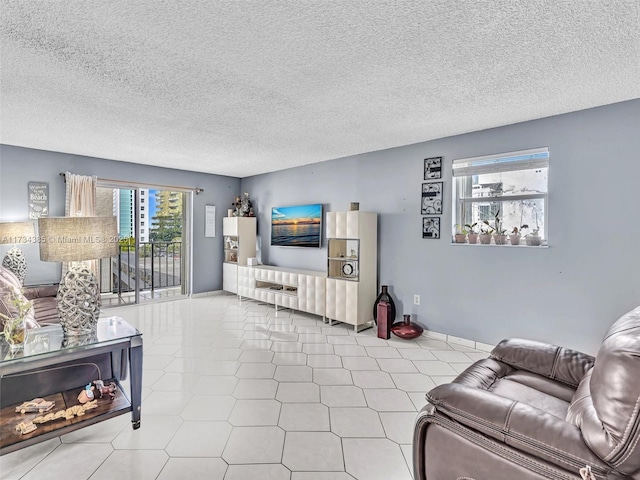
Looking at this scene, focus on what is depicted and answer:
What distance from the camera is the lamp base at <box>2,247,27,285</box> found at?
379 centimetres

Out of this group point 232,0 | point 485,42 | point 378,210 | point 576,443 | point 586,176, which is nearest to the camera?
point 576,443

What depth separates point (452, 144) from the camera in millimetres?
3678

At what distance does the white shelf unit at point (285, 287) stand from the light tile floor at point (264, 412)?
616 mm

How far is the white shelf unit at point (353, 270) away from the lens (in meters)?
4.11

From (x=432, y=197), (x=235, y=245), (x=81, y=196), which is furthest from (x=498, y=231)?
A: (x=81, y=196)

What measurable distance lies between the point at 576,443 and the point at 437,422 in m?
0.47

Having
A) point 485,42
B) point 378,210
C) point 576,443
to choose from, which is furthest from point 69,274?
point 378,210

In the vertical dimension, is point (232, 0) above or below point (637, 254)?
above

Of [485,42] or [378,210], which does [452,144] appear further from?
[485,42]

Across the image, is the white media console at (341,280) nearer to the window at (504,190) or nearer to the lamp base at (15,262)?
the window at (504,190)

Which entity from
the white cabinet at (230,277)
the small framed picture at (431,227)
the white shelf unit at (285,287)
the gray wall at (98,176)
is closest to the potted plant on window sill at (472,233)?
the small framed picture at (431,227)

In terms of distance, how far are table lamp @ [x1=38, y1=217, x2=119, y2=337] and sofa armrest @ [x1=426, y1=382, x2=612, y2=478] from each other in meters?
2.06

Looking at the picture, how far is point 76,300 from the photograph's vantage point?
2021 millimetres

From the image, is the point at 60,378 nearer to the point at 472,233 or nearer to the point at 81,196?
the point at 81,196
